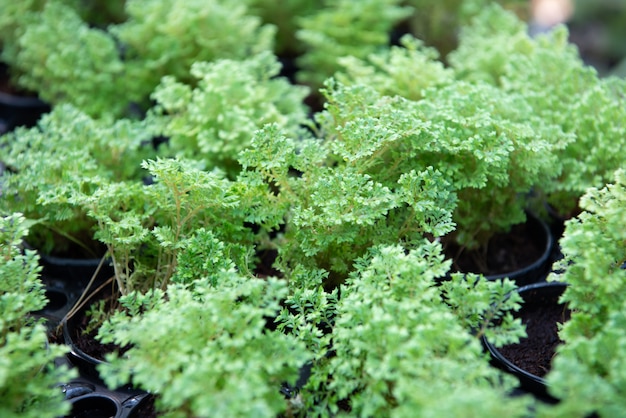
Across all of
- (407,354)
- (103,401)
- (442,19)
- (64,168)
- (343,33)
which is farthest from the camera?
(442,19)

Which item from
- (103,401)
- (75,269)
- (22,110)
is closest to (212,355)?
(103,401)

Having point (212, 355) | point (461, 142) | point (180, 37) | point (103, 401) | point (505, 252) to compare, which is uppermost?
point (461, 142)

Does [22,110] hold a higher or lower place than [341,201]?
lower

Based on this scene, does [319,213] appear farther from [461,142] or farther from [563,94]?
[563,94]

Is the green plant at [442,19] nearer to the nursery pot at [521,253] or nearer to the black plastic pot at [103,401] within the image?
the nursery pot at [521,253]

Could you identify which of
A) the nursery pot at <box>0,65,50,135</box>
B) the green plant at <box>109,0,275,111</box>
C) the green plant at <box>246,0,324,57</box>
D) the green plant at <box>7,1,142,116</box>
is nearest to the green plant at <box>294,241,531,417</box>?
the green plant at <box>109,0,275,111</box>

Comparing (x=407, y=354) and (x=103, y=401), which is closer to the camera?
(x=407, y=354)

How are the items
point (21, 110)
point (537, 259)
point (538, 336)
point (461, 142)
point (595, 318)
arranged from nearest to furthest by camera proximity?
point (595, 318) < point (461, 142) < point (538, 336) < point (537, 259) < point (21, 110)

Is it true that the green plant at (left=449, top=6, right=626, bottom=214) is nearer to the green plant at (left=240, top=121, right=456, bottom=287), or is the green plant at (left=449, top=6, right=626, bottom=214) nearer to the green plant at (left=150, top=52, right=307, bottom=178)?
the green plant at (left=240, top=121, right=456, bottom=287)
